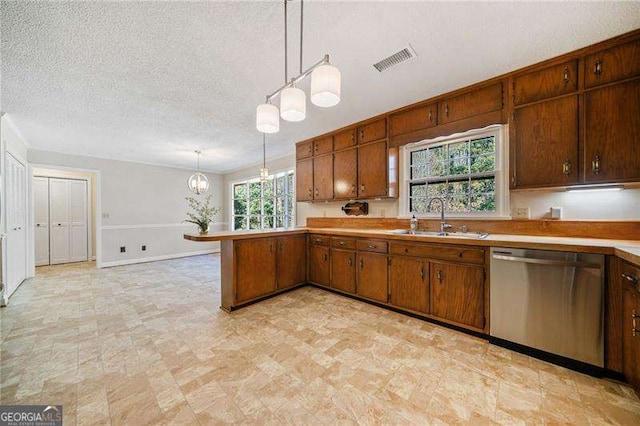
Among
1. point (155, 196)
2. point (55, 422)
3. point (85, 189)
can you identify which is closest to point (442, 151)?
point (55, 422)

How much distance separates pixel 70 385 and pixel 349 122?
3932 millimetres

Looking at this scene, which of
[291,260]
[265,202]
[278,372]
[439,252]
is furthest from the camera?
[265,202]

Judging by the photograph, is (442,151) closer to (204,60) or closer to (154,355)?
(204,60)

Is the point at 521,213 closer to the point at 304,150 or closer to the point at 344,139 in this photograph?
the point at 344,139

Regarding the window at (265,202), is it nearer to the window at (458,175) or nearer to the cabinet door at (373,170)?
the cabinet door at (373,170)

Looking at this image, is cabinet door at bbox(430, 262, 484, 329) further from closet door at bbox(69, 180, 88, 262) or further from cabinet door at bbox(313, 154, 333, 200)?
closet door at bbox(69, 180, 88, 262)

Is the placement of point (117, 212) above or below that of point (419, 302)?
above

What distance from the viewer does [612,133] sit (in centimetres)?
197

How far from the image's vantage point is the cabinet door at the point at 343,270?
10.7ft

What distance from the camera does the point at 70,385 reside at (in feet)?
5.43

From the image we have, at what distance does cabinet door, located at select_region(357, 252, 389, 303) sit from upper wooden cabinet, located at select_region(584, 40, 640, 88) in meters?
2.44

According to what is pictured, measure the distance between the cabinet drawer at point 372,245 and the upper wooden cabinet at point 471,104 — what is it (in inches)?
64.4

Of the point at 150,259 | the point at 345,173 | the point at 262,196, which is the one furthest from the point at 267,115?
the point at 150,259

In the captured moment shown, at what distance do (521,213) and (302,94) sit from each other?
2500 mm
